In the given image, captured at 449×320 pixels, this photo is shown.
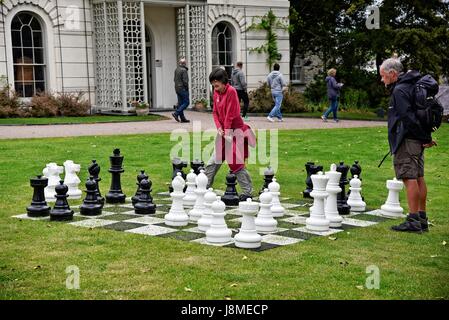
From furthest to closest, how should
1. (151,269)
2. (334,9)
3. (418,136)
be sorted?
1. (334,9)
2. (418,136)
3. (151,269)

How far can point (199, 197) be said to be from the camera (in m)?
7.30

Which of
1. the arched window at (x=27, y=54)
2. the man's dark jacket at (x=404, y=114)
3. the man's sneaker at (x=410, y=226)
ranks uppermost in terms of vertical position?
the arched window at (x=27, y=54)

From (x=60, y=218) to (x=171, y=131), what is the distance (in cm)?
1028

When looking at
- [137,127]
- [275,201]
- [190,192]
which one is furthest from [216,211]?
[137,127]

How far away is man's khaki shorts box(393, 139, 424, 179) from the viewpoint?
6.90 m

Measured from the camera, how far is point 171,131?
1742 centimetres

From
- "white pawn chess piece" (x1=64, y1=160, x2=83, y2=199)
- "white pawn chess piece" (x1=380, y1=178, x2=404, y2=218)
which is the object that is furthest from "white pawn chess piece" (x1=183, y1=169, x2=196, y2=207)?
"white pawn chess piece" (x1=380, y1=178, x2=404, y2=218)

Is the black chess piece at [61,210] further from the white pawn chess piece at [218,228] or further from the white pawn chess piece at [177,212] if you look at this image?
the white pawn chess piece at [218,228]

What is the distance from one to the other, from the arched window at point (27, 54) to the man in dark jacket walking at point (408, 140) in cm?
1781

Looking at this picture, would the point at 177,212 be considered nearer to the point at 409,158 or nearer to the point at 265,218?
the point at 265,218

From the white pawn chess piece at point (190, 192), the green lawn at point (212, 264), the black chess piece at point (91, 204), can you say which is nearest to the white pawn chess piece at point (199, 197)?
the white pawn chess piece at point (190, 192)

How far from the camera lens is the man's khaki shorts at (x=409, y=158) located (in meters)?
6.90

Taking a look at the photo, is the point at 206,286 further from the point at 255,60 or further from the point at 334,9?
the point at 334,9
